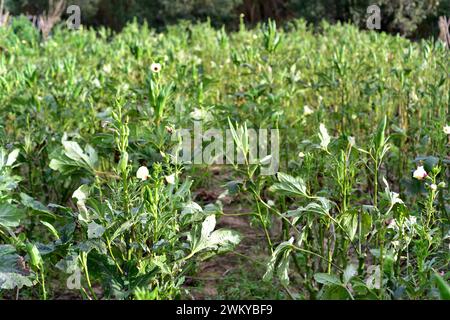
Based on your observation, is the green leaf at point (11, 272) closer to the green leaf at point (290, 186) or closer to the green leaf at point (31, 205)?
the green leaf at point (31, 205)

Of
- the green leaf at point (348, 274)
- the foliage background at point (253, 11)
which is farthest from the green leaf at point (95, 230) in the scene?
the foliage background at point (253, 11)

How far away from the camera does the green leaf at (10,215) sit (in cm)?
160

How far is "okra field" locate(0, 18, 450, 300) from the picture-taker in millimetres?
1653

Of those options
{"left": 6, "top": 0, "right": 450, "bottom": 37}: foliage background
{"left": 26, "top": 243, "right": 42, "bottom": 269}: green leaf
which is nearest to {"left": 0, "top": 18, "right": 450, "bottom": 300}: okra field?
{"left": 26, "top": 243, "right": 42, "bottom": 269}: green leaf

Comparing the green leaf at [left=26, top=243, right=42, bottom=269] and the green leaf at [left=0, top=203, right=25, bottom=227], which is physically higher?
the green leaf at [left=0, top=203, right=25, bottom=227]

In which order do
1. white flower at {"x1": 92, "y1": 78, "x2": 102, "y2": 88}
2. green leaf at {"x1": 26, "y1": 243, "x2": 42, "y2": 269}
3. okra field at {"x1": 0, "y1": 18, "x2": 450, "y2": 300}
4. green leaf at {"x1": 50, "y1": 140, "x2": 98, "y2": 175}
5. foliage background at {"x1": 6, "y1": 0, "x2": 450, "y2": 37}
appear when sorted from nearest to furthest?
1. green leaf at {"x1": 26, "y1": 243, "x2": 42, "y2": 269}
2. okra field at {"x1": 0, "y1": 18, "x2": 450, "y2": 300}
3. green leaf at {"x1": 50, "y1": 140, "x2": 98, "y2": 175}
4. white flower at {"x1": 92, "y1": 78, "x2": 102, "y2": 88}
5. foliage background at {"x1": 6, "y1": 0, "x2": 450, "y2": 37}

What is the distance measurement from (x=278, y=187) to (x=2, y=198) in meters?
0.64

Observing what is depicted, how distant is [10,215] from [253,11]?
14.8 meters

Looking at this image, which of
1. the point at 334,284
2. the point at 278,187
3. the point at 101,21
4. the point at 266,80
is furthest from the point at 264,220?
the point at 101,21

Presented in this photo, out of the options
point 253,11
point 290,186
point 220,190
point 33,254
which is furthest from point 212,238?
point 253,11

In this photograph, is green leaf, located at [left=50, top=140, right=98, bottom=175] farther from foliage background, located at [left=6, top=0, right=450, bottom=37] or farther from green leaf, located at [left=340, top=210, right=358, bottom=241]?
foliage background, located at [left=6, top=0, right=450, bottom=37]

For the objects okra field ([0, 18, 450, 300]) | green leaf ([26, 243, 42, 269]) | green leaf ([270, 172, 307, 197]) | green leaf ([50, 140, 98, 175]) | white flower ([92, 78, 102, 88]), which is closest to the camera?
green leaf ([26, 243, 42, 269])

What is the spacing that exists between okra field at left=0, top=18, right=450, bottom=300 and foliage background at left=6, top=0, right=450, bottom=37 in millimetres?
6972
